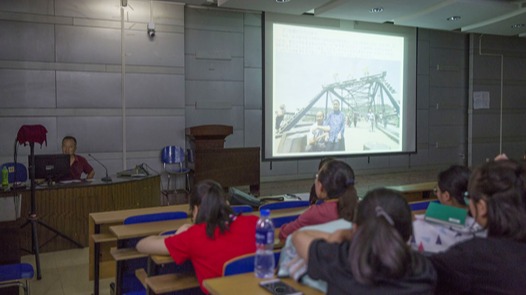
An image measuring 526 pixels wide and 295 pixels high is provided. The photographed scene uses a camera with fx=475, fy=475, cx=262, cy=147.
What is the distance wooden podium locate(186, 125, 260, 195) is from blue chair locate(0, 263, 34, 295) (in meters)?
4.06

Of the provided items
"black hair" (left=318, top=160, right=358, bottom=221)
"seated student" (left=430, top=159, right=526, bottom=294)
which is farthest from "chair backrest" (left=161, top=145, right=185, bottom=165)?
"seated student" (left=430, top=159, right=526, bottom=294)

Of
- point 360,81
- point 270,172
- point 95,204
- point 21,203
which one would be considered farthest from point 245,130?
point 21,203

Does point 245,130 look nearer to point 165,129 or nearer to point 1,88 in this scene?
point 165,129

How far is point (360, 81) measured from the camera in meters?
9.00

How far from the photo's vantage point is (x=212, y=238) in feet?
7.63

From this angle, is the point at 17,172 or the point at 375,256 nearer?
the point at 375,256

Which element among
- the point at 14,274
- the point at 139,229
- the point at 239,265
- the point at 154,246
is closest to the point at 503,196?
the point at 239,265

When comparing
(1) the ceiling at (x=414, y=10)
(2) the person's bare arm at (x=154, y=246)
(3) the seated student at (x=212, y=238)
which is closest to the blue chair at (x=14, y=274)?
(2) the person's bare arm at (x=154, y=246)

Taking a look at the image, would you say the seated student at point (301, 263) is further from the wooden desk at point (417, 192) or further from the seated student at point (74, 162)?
the seated student at point (74, 162)

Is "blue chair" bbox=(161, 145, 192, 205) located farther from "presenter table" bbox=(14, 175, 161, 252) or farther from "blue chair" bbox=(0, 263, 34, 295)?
"blue chair" bbox=(0, 263, 34, 295)

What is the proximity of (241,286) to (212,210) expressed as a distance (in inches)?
18.1

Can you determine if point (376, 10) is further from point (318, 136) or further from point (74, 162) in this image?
point (74, 162)

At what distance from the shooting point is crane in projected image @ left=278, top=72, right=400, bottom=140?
8.56 m

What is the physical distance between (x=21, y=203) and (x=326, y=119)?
536cm
